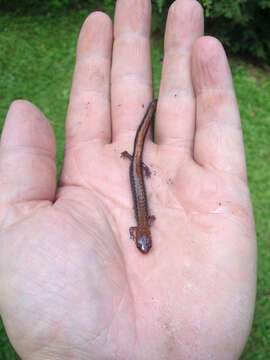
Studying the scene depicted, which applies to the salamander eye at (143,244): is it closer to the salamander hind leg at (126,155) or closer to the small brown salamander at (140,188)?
the small brown salamander at (140,188)

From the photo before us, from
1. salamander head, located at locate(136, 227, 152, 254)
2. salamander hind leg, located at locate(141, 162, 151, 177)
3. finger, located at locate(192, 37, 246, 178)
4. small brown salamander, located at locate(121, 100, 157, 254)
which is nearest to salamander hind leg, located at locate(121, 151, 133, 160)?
small brown salamander, located at locate(121, 100, 157, 254)

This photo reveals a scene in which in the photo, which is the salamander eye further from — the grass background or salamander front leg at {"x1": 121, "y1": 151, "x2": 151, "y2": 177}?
the grass background

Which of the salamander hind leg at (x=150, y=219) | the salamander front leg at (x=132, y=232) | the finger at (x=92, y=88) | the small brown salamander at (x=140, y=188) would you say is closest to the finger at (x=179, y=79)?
the small brown salamander at (x=140, y=188)

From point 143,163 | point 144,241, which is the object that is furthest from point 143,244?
point 143,163

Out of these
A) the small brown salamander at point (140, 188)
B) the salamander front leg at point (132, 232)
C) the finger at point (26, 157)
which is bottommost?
the salamander front leg at point (132, 232)

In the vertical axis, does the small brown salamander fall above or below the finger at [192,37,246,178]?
below

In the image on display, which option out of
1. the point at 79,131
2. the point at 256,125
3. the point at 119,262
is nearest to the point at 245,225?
the point at 119,262
